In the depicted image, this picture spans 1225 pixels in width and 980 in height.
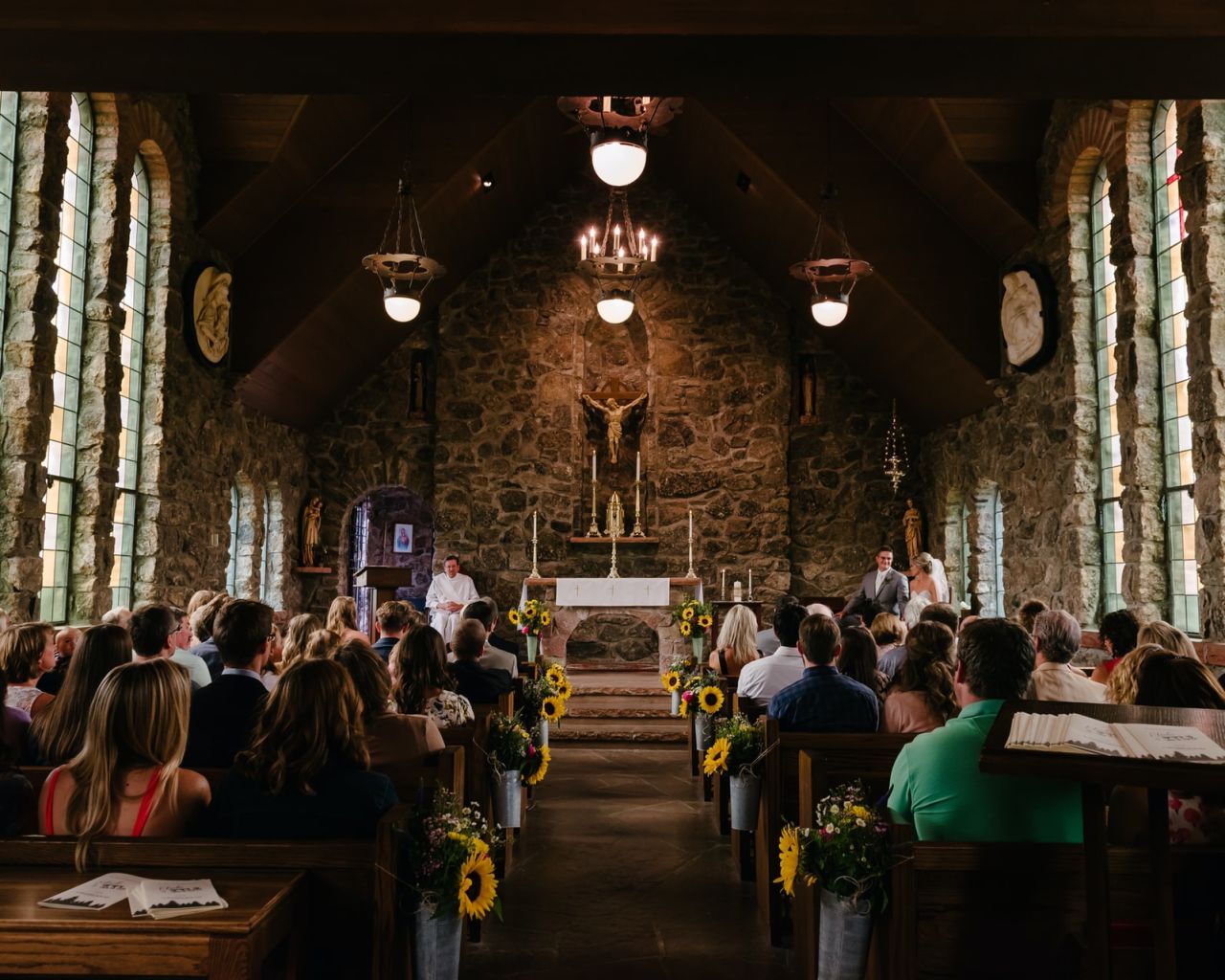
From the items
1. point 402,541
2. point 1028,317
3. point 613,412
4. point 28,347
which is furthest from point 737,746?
point 402,541

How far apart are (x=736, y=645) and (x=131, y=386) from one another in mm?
5348

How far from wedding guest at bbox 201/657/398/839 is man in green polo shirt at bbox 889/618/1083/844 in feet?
4.17

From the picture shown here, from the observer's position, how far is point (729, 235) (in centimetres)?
1291

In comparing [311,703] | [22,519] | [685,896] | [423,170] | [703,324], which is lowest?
[685,896]

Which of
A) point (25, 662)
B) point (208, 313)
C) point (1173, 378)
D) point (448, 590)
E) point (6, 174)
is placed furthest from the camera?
point (448, 590)

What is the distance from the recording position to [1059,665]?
13.5 feet

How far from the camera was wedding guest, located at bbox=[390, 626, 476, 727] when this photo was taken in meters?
4.17

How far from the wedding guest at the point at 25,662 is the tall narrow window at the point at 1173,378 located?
6.70 metres

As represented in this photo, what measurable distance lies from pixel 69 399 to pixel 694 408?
7.49 m

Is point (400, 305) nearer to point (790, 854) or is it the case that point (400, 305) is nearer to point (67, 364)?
point (67, 364)

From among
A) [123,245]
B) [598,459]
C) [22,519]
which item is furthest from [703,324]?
[22,519]

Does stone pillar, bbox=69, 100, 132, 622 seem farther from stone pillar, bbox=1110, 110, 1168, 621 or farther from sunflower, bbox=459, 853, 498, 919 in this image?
stone pillar, bbox=1110, 110, 1168, 621

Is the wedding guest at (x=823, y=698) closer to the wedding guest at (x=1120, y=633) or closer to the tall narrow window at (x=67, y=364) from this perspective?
the wedding guest at (x=1120, y=633)

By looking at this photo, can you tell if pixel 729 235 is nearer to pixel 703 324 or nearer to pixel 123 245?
pixel 703 324
